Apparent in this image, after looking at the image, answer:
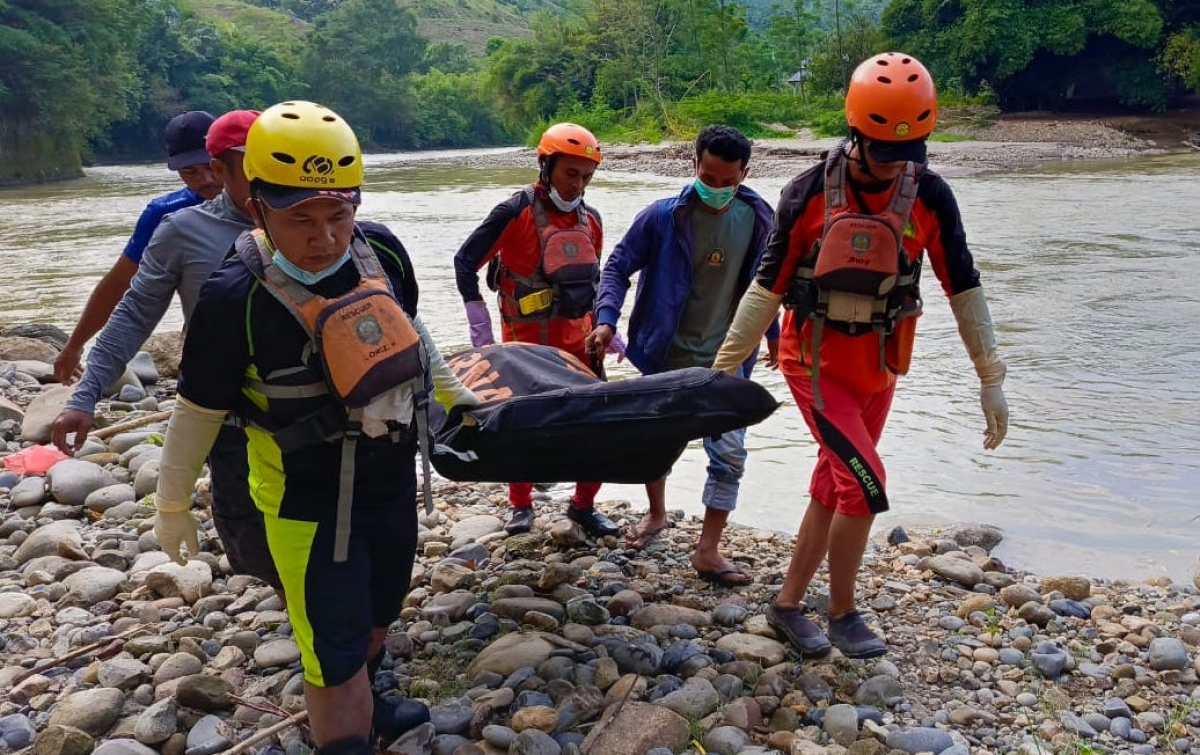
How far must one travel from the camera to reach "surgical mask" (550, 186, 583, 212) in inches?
191

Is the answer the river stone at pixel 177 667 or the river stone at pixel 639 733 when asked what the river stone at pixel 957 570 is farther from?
the river stone at pixel 177 667

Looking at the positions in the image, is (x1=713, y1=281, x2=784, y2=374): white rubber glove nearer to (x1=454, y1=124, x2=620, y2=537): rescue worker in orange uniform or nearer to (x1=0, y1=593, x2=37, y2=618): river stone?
(x1=454, y1=124, x2=620, y2=537): rescue worker in orange uniform

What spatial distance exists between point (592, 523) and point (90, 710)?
238cm

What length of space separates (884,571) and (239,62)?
91241 millimetres

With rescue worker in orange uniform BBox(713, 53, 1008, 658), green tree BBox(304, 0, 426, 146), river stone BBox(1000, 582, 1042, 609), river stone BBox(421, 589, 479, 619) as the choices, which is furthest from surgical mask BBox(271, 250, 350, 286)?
green tree BBox(304, 0, 426, 146)

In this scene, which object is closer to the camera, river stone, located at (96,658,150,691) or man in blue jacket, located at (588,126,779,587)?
river stone, located at (96,658,150,691)

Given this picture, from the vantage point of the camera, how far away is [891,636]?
13.1ft

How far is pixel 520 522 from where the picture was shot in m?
5.21

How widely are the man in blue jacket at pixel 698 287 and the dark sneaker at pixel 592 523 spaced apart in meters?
0.58

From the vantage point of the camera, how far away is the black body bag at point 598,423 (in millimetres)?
3373

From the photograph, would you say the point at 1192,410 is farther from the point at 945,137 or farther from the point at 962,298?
the point at 945,137

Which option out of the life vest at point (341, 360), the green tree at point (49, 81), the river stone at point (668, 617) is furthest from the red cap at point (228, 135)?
the green tree at point (49, 81)

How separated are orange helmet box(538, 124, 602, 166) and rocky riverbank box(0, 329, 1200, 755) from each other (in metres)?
1.75

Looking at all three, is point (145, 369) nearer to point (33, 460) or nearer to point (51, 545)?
point (33, 460)
